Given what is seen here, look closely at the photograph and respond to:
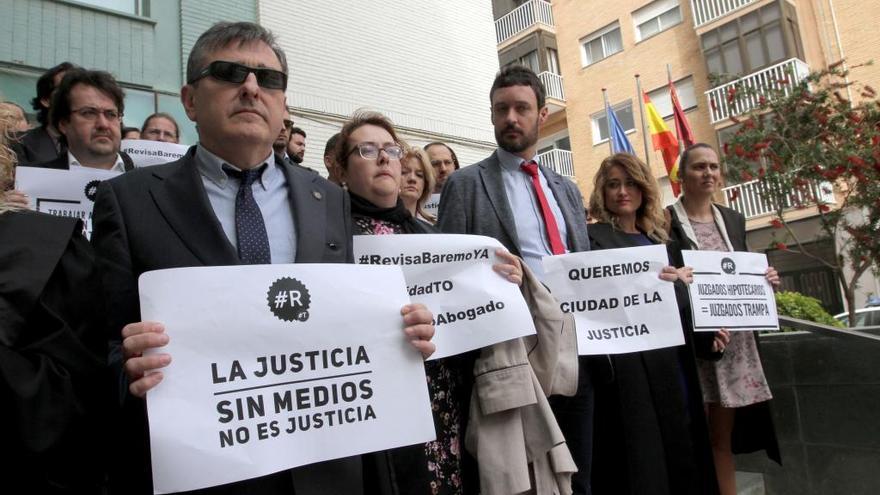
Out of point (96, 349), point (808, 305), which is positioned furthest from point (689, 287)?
point (808, 305)

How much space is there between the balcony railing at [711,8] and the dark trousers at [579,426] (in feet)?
76.0

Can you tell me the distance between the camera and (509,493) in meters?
2.40

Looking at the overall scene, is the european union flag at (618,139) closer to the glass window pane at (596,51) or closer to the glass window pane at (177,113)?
the glass window pane at (177,113)

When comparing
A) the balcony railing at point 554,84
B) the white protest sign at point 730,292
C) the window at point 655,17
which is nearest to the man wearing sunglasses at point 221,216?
the white protest sign at point 730,292

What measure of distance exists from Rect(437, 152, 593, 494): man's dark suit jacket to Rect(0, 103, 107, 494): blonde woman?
188 centimetres

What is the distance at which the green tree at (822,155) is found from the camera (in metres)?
9.02

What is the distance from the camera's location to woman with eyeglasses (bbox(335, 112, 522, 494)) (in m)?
2.35

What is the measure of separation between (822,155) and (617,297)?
8.24 meters

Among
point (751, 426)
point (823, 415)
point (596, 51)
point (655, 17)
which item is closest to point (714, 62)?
point (655, 17)

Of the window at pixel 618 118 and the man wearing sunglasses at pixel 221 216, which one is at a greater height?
the window at pixel 618 118

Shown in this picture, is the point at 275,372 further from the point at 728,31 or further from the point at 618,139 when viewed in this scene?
the point at 728,31

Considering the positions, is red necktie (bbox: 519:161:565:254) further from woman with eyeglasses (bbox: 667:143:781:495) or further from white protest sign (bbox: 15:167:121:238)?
white protest sign (bbox: 15:167:121:238)

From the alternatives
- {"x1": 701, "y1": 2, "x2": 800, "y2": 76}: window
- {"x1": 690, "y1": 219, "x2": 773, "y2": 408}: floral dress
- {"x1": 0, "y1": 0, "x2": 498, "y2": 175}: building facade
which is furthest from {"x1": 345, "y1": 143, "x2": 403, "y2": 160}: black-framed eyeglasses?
{"x1": 701, "y1": 2, "x2": 800, "y2": 76}: window

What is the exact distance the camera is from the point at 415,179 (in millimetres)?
3959
